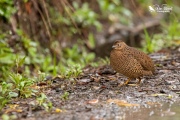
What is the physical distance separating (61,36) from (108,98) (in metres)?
5.06

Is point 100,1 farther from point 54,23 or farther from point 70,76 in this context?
point 70,76

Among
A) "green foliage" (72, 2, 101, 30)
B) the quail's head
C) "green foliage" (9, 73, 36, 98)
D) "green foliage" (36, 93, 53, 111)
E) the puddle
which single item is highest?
"green foliage" (72, 2, 101, 30)

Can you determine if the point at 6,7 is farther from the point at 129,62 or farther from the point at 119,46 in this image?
the point at 129,62

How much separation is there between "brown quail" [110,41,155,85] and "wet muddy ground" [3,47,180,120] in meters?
0.17

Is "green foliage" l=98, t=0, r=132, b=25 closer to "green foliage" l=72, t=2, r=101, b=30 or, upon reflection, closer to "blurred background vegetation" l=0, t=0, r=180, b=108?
"blurred background vegetation" l=0, t=0, r=180, b=108

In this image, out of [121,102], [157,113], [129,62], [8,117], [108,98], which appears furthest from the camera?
[129,62]

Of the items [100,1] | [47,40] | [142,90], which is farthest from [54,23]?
[142,90]

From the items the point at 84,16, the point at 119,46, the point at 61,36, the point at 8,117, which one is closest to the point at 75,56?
the point at 61,36

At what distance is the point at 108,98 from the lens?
514cm

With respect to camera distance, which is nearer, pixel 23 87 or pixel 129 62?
pixel 23 87

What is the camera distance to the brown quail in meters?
5.68

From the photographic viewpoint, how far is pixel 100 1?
10.8 metres

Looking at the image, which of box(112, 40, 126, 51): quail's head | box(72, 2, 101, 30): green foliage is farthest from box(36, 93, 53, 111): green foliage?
box(72, 2, 101, 30): green foliage

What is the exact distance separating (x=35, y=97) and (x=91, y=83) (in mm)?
987
